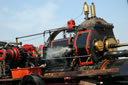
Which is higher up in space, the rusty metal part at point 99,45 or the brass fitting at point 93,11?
the brass fitting at point 93,11

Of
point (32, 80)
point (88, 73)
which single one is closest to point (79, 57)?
point (88, 73)

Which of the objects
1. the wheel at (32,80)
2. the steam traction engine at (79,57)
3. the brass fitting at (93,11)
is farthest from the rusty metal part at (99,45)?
the wheel at (32,80)

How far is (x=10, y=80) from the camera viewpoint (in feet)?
33.1

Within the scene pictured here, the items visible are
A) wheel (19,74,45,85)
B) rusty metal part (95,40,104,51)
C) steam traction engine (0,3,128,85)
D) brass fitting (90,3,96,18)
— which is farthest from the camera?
brass fitting (90,3,96,18)

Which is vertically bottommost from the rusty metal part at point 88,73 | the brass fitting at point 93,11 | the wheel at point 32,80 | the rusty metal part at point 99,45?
the wheel at point 32,80

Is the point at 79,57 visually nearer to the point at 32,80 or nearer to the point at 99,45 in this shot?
the point at 99,45

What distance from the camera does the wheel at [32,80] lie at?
8.84 meters

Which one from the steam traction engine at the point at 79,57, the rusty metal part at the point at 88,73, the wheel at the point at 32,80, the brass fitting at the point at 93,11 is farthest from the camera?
the brass fitting at the point at 93,11

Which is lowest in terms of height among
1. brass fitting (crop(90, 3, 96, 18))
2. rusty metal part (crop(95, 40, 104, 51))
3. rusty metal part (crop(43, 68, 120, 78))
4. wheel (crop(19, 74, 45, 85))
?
wheel (crop(19, 74, 45, 85))

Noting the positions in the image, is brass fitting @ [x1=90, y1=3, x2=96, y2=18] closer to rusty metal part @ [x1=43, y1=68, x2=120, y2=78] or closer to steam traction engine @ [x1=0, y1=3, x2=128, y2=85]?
steam traction engine @ [x1=0, y1=3, x2=128, y2=85]

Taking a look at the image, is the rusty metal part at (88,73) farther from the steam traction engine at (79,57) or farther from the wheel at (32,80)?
the wheel at (32,80)

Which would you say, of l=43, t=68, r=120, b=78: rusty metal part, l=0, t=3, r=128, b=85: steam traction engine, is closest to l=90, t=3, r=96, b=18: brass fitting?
l=0, t=3, r=128, b=85: steam traction engine

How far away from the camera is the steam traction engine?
804 cm

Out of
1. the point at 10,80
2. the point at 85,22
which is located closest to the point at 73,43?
the point at 85,22
